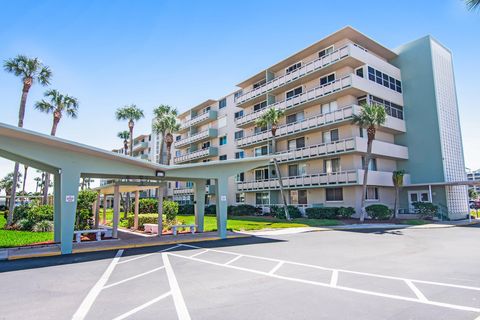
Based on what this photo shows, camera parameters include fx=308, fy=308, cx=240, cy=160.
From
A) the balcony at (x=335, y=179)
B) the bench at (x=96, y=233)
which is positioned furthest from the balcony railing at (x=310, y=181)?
the bench at (x=96, y=233)

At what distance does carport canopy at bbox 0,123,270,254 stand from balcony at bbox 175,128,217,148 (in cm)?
3157

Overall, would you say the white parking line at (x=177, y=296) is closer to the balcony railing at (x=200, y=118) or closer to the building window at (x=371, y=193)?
the building window at (x=371, y=193)

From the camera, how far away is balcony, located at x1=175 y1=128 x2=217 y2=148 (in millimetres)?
48844

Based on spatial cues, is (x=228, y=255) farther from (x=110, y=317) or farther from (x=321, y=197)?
(x=321, y=197)

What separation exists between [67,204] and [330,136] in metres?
25.5

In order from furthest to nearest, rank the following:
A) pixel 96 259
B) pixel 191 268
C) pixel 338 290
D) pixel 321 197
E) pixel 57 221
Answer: pixel 321 197 → pixel 57 221 → pixel 96 259 → pixel 191 268 → pixel 338 290

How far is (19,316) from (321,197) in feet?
96.6

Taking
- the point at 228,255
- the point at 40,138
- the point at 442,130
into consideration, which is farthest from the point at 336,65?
the point at 40,138

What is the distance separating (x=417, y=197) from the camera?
32281 mm

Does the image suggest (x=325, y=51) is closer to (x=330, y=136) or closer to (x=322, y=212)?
(x=330, y=136)

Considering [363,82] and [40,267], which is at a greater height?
[363,82]

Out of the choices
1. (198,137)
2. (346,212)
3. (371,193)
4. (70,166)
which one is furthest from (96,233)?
(198,137)

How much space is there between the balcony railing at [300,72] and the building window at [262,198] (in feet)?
40.9

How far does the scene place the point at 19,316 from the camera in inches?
223
